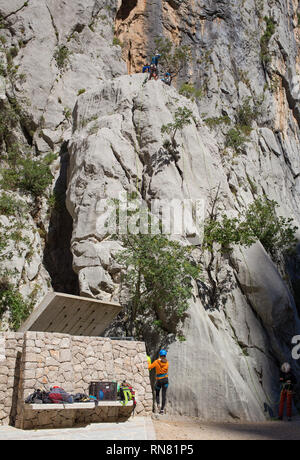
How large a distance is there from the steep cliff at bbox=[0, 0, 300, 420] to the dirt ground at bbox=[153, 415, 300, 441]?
1.00 meters

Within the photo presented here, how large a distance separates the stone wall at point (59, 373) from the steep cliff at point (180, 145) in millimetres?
2811

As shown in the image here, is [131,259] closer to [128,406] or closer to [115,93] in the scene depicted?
[128,406]

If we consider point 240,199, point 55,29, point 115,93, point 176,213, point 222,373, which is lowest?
point 222,373

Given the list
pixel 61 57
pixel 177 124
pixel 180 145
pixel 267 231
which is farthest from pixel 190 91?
pixel 267 231

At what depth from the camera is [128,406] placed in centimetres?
1302

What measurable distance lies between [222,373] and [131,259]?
18.0 feet

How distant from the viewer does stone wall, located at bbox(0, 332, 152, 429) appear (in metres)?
11.5

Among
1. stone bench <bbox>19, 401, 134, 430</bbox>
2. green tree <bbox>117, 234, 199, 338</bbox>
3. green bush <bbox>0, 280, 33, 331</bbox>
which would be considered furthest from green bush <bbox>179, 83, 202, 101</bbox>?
stone bench <bbox>19, 401, 134, 430</bbox>

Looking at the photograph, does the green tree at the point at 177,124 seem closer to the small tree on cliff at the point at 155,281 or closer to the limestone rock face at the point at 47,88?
the small tree on cliff at the point at 155,281

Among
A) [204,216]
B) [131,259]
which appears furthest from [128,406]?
A: [204,216]

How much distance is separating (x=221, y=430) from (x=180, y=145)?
1479 cm

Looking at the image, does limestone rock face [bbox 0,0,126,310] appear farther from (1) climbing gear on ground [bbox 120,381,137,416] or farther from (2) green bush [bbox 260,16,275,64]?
(2) green bush [bbox 260,16,275,64]

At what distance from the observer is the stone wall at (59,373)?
1146cm

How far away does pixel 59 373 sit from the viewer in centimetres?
1217
